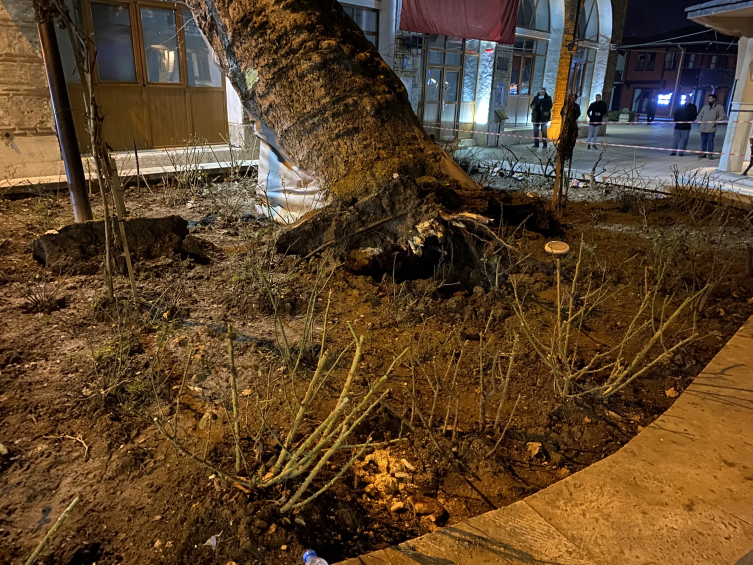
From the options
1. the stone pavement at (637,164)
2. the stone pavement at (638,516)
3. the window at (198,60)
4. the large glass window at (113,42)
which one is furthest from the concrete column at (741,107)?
the large glass window at (113,42)

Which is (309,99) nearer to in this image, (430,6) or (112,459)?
(112,459)

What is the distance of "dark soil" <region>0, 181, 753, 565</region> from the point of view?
5.76 feet

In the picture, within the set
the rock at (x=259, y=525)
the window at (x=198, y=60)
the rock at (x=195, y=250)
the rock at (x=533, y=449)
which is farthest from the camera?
the window at (x=198, y=60)

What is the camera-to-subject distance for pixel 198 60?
9.34 m

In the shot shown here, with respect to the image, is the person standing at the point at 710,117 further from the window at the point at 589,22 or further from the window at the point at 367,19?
the window at the point at 367,19

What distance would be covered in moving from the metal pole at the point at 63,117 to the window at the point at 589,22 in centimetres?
1817

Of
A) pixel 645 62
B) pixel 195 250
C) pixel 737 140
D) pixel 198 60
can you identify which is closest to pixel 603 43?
pixel 737 140

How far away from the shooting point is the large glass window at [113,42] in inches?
320

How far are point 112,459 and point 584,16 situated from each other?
68.0 feet

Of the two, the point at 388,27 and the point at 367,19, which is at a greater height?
the point at 367,19

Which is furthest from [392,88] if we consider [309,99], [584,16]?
[584,16]

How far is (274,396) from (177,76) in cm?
841

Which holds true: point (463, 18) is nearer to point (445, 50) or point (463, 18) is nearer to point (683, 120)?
point (445, 50)

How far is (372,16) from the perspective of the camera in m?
12.1
